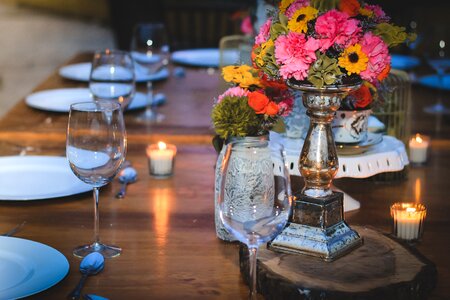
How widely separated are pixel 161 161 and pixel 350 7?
2.33 feet

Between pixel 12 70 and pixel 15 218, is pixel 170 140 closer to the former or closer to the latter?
pixel 15 218

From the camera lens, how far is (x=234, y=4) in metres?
5.56

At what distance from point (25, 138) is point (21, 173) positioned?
1.29ft

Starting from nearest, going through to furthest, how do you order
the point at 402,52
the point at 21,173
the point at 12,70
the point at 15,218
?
the point at 15,218
the point at 21,173
the point at 402,52
the point at 12,70

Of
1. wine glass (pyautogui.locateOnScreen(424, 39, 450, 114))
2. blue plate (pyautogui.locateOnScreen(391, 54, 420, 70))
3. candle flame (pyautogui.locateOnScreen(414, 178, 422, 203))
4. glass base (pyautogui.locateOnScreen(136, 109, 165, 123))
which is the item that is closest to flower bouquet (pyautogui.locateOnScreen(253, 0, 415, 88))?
candle flame (pyautogui.locateOnScreen(414, 178, 422, 203))

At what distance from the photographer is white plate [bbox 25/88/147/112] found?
8.16 ft

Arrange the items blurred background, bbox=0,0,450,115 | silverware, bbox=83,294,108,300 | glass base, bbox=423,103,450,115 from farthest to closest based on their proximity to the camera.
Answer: blurred background, bbox=0,0,450,115, glass base, bbox=423,103,450,115, silverware, bbox=83,294,108,300


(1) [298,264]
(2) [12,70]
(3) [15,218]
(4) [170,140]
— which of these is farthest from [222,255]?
(2) [12,70]

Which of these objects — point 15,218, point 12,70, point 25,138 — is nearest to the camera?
point 15,218

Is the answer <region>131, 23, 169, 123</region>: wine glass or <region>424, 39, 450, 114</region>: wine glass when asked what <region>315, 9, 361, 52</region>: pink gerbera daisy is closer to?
<region>131, 23, 169, 123</region>: wine glass

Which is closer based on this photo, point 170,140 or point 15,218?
point 15,218

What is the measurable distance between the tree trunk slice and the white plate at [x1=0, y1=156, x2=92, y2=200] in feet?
1.68

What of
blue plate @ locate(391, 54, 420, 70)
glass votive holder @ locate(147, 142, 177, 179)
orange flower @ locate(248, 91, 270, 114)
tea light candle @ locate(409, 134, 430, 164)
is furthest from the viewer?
blue plate @ locate(391, 54, 420, 70)

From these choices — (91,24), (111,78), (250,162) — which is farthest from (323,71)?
(91,24)
